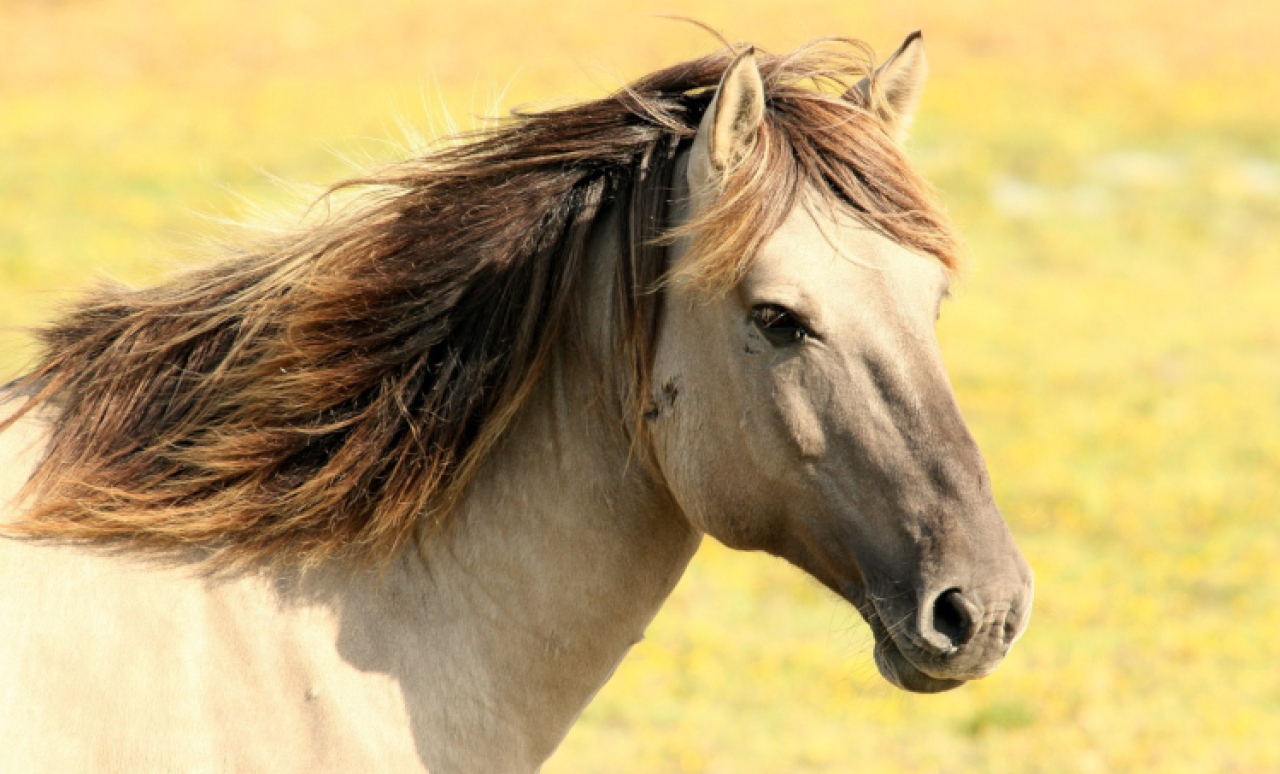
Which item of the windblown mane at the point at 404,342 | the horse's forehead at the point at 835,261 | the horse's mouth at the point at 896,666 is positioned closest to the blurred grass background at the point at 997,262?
the windblown mane at the point at 404,342

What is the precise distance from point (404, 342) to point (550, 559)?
0.55m

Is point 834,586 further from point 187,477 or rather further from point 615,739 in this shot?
point 615,739

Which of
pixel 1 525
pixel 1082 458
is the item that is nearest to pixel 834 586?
pixel 1 525

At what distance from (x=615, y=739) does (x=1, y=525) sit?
4.26 m

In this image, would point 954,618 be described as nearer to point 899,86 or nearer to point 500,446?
point 500,446

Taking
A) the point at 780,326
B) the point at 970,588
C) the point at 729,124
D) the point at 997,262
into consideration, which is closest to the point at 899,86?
the point at 729,124

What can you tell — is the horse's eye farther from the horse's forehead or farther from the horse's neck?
the horse's neck

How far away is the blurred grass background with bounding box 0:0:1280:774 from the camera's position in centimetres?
653

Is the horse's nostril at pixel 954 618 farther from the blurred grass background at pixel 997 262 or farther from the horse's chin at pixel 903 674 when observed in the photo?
the blurred grass background at pixel 997 262

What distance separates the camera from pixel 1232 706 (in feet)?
22.5

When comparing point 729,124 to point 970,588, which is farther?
point 729,124

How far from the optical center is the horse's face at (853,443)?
231cm

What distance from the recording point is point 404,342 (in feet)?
8.61

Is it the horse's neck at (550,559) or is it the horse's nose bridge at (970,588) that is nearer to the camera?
the horse's nose bridge at (970,588)
